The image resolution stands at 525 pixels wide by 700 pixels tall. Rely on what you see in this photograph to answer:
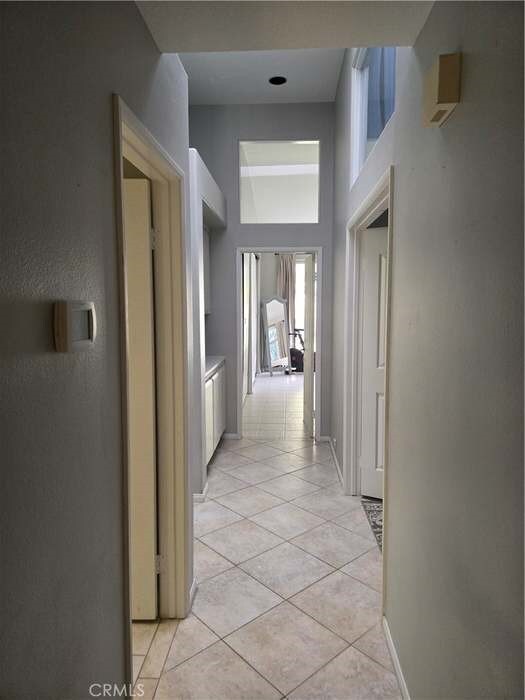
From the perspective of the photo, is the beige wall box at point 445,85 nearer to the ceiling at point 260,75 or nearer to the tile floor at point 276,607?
the tile floor at point 276,607

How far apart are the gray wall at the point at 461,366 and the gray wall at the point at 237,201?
2.87 meters

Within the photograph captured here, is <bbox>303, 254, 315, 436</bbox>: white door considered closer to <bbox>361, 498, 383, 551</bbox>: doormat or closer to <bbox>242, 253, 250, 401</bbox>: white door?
<bbox>361, 498, 383, 551</bbox>: doormat

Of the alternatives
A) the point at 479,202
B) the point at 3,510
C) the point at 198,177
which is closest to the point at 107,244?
the point at 3,510

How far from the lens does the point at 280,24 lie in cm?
147

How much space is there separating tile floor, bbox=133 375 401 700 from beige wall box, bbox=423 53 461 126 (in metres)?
1.98

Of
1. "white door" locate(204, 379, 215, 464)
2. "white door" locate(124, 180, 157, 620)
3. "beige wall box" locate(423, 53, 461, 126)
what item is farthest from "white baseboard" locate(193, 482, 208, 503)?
"beige wall box" locate(423, 53, 461, 126)

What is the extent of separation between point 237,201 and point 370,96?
2038 millimetres

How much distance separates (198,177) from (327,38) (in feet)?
6.16

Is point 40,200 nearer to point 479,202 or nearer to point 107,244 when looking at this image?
point 107,244

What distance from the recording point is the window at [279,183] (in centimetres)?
486

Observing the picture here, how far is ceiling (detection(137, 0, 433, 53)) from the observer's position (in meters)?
1.37

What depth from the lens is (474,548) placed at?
1072 millimetres

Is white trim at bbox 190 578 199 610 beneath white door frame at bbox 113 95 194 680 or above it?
beneath

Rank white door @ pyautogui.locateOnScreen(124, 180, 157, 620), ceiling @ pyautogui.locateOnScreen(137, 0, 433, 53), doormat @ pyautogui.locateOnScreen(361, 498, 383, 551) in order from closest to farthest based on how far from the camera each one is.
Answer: ceiling @ pyautogui.locateOnScreen(137, 0, 433, 53)
white door @ pyautogui.locateOnScreen(124, 180, 157, 620)
doormat @ pyautogui.locateOnScreen(361, 498, 383, 551)
